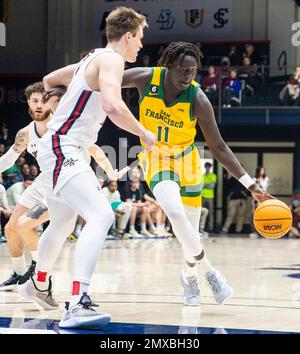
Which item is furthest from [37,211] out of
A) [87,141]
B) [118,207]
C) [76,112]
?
[118,207]

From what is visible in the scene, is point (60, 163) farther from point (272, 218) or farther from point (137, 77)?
point (272, 218)

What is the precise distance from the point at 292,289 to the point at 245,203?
48.0 feet

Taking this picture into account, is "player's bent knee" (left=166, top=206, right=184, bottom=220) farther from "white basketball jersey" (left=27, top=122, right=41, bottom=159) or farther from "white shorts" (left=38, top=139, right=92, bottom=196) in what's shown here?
"white basketball jersey" (left=27, top=122, right=41, bottom=159)

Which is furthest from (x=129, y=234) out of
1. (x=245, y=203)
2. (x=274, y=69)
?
(x=274, y=69)

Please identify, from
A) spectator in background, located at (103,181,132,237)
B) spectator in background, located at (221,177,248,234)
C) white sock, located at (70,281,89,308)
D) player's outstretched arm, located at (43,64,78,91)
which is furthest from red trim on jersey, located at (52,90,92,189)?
spectator in background, located at (221,177,248,234)

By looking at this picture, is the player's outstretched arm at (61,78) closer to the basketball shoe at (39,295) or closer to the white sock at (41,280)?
the white sock at (41,280)

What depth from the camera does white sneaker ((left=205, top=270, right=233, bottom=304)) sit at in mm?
6598

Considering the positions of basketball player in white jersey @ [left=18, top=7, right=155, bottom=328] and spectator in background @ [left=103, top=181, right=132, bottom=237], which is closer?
basketball player in white jersey @ [left=18, top=7, right=155, bottom=328]

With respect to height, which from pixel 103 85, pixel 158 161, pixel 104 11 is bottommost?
pixel 158 161

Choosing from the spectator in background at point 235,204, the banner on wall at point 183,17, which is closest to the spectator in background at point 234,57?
the banner on wall at point 183,17

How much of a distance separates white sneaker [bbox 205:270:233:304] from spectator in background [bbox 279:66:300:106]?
15.1 meters

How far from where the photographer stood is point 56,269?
9938 millimetres

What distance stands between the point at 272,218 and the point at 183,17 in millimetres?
20073

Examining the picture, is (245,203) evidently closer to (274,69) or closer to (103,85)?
(274,69)
